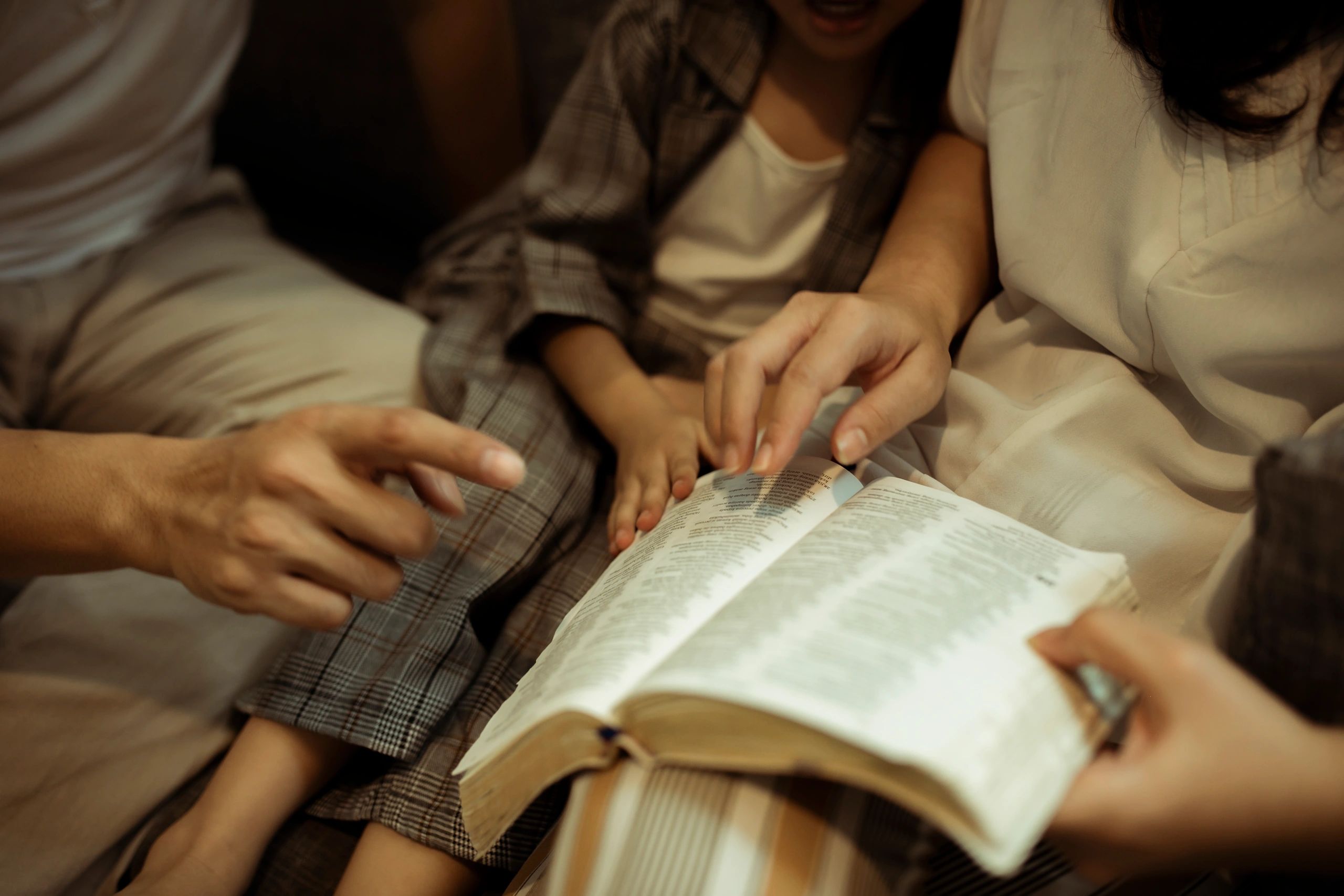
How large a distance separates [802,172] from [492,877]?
1.95 ft

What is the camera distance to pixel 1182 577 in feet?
1.59

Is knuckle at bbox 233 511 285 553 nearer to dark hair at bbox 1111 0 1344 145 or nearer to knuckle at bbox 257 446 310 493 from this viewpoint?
knuckle at bbox 257 446 310 493

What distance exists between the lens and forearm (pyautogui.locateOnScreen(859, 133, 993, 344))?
609 millimetres

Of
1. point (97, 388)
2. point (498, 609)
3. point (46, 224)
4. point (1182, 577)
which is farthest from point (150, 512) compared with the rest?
point (1182, 577)

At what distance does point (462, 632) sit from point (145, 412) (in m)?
0.41

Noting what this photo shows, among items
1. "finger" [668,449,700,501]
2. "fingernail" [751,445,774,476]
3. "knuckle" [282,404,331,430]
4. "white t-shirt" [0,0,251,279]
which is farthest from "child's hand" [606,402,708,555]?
"white t-shirt" [0,0,251,279]

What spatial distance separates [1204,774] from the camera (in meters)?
0.33

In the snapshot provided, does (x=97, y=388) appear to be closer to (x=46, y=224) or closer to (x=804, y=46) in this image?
(x=46, y=224)

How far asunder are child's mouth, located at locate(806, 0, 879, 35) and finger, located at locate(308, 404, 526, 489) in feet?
1.46

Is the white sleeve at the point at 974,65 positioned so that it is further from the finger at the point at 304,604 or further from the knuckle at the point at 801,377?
the finger at the point at 304,604

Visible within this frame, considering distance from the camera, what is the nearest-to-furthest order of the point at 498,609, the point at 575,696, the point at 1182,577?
1. the point at 575,696
2. the point at 1182,577
3. the point at 498,609

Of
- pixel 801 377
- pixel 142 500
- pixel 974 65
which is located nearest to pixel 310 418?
pixel 142 500

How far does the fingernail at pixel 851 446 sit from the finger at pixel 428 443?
0.18 metres

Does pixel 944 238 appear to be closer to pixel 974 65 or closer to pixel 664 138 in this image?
pixel 974 65
